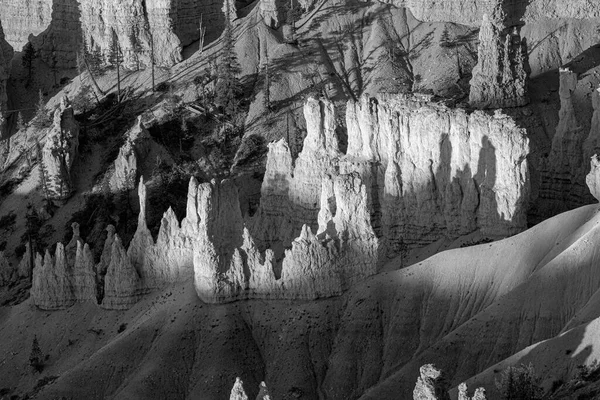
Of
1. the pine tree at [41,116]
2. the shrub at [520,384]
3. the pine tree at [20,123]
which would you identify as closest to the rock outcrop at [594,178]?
the shrub at [520,384]

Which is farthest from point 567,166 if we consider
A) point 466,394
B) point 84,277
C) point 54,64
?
point 54,64

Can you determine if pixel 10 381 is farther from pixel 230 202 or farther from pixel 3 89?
pixel 3 89

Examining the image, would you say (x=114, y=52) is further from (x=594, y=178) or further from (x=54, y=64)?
(x=594, y=178)

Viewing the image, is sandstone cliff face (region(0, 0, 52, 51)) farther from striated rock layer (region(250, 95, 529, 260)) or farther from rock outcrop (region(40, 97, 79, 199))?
striated rock layer (region(250, 95, 529, 260))

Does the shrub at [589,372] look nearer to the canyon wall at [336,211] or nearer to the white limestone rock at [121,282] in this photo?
the canyon wall at [336,211]

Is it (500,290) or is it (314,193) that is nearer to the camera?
(500,290)

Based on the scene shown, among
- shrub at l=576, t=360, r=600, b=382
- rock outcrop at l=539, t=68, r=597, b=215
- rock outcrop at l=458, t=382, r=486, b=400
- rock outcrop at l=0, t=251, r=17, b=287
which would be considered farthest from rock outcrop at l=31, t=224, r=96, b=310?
rock outcrop at l=458, t=382, r=486, b=400

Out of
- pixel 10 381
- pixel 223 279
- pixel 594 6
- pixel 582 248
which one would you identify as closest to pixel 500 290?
pixel 582 248
